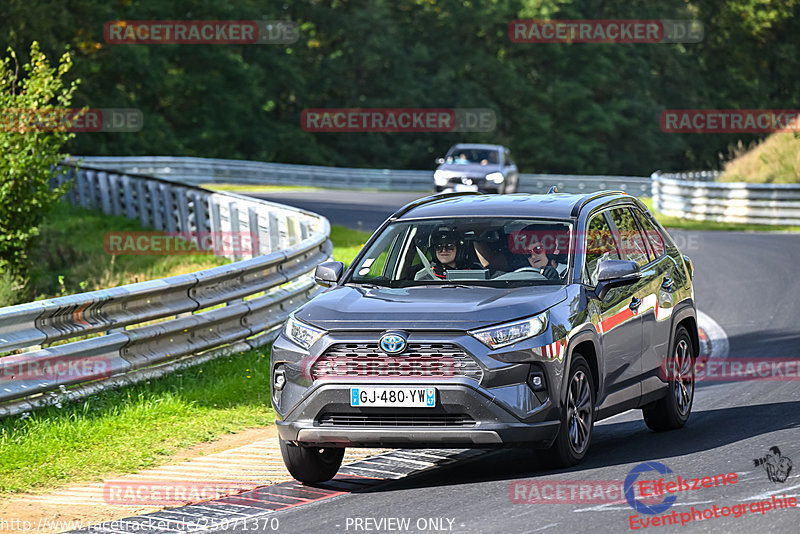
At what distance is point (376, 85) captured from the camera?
74188 millimetres

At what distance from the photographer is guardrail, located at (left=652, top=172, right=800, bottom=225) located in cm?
3394

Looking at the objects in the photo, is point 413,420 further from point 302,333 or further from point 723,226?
point 723,226

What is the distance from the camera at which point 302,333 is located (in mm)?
8047

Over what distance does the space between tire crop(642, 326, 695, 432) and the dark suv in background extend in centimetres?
2605

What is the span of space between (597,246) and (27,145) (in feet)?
38.1

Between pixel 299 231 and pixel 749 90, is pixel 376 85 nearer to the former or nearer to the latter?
pixel 749 90

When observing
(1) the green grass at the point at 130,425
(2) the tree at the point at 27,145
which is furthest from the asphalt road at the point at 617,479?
(2) the tree at the point at 27,145

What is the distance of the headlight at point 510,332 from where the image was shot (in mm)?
7664

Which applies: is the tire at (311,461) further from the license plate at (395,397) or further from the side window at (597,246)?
the side window at (597,246)

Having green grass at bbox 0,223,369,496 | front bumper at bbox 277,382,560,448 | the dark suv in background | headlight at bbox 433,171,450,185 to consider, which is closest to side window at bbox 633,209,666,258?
front bumper at bbox 277,382,560,448

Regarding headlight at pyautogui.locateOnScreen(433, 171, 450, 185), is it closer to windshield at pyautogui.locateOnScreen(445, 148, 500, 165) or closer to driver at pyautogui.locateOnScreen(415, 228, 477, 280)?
windshield at pyautogui.locateOnScreen(445, 148, 500, 165)

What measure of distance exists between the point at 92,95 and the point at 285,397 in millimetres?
56781

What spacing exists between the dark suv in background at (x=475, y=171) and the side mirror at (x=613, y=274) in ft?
89.9

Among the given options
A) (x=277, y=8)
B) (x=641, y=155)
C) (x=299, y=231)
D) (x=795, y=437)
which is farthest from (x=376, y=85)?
(x=795, y=437)
